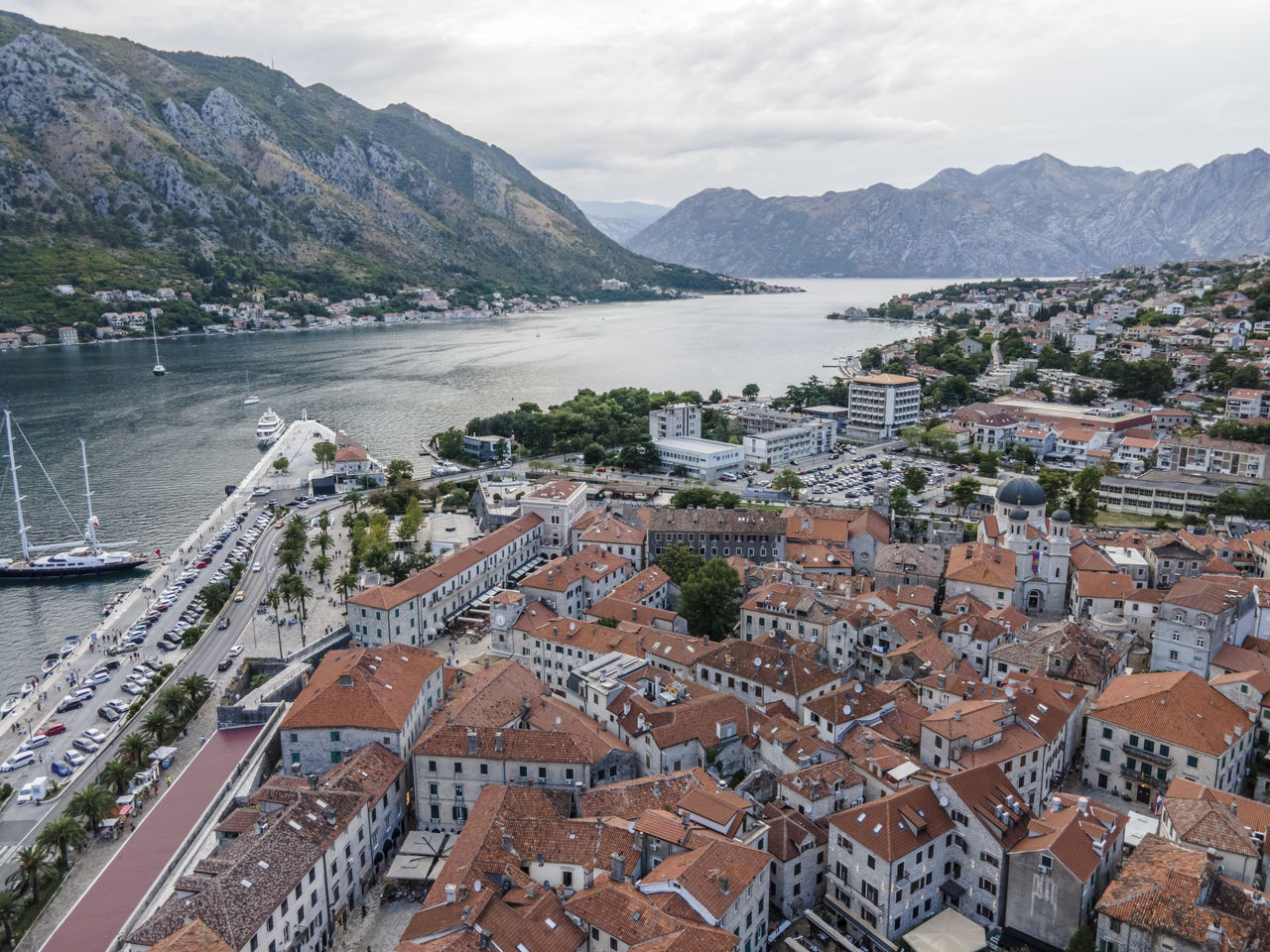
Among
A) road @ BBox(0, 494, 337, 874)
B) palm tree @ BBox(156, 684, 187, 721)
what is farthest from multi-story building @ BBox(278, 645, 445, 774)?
road @ BBox(0, 494, 337, 874)

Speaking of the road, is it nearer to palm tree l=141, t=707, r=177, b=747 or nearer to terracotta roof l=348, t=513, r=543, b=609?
palm tree l=141, t=707, r=177, b=747

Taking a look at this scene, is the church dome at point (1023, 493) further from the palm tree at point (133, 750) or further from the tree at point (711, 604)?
the palm tree at point (133, 750)

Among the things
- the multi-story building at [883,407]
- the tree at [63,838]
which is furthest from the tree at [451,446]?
the tree at [63,838]

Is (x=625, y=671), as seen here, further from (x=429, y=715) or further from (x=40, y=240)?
(x=40, y=240)

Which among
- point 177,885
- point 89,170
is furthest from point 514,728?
point 89,170

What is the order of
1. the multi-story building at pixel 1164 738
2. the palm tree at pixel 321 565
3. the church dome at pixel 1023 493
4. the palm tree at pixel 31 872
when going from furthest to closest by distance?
the palm tree at pixel 321 565 < the church dome at pixel 1023 493 < the multi-story building at pixel 1164 738 < the palm tree at pixel 31 872

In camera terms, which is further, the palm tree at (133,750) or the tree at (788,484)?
the tree at (788,484)
